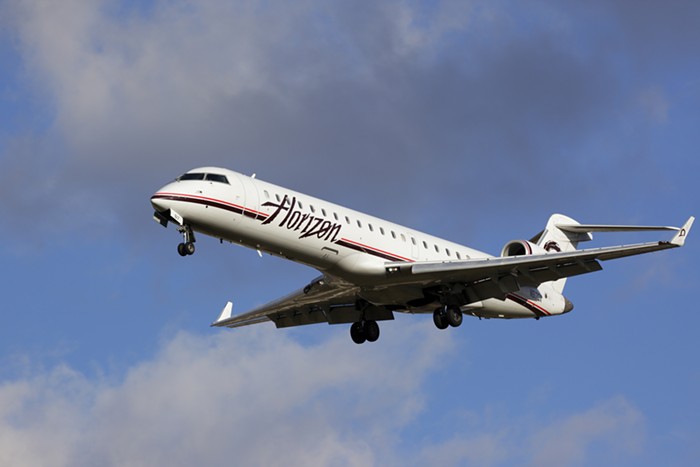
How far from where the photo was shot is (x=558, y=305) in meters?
37.9

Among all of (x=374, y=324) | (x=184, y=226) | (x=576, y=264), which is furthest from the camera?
(x=374, y=324)

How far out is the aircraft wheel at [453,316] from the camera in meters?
34.0

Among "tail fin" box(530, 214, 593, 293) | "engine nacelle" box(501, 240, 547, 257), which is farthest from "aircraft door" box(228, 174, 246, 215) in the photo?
"tail fin" box(530, 214, 593, 293)

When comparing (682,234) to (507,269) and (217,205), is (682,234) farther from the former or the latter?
(217,205)

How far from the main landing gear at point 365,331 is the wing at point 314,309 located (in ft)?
0.52

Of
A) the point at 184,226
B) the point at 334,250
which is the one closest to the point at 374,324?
the point at 334,250

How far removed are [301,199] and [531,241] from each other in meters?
9.39

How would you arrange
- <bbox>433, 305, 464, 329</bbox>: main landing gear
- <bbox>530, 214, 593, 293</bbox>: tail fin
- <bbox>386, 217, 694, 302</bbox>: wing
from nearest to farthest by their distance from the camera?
<bbox>386, 217, 694, 302</bbox>: wing → <bbox>433, 305, 464, 329</bbox>: main landing gear → <bbox>530, 214, 593, 293</bbox>: tail fin

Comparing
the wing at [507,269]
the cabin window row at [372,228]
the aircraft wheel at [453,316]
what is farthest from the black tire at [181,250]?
the aircraft wheel at [453,316]

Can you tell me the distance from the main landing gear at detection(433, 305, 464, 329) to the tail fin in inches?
209

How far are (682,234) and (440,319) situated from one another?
701 centimetres

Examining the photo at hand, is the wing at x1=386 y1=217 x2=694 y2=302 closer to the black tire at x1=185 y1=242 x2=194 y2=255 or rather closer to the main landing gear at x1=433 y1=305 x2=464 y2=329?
the main landing gear at x1=433 y1=305 x2=464 y2=329

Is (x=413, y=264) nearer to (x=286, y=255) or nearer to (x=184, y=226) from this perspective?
(x=286, y=255)

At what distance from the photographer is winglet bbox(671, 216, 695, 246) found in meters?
30.5
